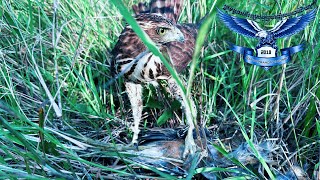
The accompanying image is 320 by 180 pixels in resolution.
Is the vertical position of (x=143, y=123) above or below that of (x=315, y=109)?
below

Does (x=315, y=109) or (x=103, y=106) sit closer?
(x=315, y=109)

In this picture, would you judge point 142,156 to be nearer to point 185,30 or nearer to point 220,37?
point 185,30

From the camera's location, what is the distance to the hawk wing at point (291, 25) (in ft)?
6.15

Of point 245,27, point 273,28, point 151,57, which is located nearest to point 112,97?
point 151,57

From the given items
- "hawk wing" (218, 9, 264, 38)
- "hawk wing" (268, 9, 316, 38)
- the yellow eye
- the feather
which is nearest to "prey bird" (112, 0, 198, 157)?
the yellow eye

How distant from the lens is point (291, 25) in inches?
74.2

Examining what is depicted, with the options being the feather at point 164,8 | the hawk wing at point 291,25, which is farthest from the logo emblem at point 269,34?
the feather at point 164,8

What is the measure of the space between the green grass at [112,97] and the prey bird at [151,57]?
9 cm

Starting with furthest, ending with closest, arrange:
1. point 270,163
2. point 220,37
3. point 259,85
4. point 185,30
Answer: point 220,37
point 185,30
point 259,85
point 270,163

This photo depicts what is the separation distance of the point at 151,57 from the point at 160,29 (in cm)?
15

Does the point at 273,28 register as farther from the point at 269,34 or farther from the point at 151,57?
the point at 151,57

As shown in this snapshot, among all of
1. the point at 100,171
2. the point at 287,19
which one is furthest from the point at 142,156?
the point at 287,19

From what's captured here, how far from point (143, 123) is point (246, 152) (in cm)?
64

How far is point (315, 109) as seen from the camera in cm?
181
